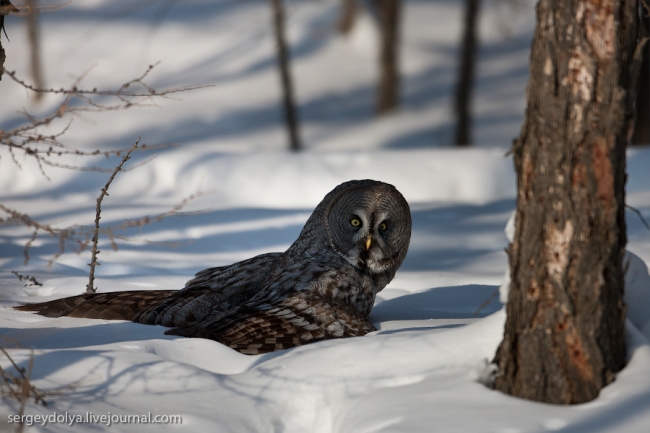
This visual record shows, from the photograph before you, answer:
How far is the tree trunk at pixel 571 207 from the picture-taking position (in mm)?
2482

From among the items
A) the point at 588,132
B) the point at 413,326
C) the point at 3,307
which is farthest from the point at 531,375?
the point at 3,307

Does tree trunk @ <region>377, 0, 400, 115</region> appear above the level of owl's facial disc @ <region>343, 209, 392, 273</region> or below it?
above

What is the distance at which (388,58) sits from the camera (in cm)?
1942

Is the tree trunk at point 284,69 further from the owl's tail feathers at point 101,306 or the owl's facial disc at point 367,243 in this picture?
the owl's tail feathers at point 101,306

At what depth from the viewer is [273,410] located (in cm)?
278

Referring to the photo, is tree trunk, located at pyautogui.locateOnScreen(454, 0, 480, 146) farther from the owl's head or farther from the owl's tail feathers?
the owl's tail feathers

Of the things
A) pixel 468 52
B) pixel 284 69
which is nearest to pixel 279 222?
pixel 468 52

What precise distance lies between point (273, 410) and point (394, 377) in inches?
19.1

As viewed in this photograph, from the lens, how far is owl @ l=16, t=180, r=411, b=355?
3.62 meters

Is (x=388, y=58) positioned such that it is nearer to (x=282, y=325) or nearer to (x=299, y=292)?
(x=299, y=292)

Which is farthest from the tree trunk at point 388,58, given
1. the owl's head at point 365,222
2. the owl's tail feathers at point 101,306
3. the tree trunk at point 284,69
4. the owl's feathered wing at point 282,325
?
the owl's feathered wing at point 282,325

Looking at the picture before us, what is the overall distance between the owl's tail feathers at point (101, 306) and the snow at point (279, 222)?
0.55ft

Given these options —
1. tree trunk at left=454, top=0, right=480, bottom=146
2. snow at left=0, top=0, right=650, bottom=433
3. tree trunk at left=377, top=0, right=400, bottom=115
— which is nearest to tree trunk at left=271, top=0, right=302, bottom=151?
snow at left=0, top=0, right=650, bottom=433

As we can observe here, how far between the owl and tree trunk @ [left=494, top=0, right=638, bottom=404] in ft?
4.00
